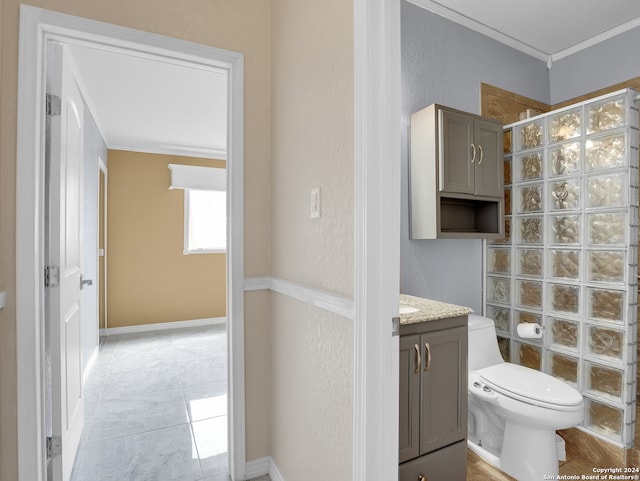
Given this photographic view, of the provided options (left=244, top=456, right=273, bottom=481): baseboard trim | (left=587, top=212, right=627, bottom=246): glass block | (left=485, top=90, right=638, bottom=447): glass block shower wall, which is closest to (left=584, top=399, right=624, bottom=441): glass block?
(left=485, top=90, right=638, bottom=447): glass block shower wall

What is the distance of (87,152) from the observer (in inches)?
119

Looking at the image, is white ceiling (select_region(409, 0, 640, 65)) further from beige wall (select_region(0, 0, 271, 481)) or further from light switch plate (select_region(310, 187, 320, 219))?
light switch plate (select_region(310, 187, 320, 219))

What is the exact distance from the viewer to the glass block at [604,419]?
1886 mm

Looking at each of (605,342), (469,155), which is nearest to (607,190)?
(469,155)

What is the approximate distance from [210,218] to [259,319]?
11.8ft

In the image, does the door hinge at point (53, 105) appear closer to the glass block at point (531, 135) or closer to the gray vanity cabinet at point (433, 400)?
the gray vanity cabinet at point (433, 400)

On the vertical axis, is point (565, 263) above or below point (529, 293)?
above

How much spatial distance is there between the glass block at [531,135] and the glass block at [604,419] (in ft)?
5.50

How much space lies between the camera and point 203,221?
5.00m

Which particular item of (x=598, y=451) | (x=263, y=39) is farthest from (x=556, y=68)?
(x=598, y=451)

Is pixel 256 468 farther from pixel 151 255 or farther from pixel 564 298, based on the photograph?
pixel 151 255

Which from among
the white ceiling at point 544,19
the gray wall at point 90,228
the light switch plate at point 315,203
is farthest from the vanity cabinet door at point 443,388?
the gray wall at point 90,228

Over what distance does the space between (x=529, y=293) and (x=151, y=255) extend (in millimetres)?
4360

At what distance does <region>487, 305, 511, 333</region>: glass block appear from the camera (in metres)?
2.53
